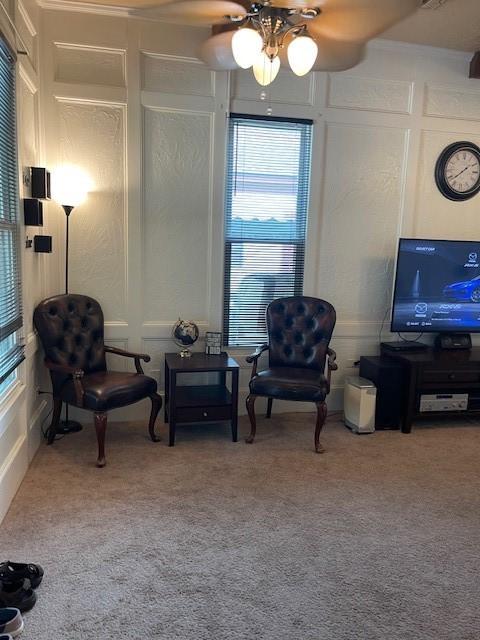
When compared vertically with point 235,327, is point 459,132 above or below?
above

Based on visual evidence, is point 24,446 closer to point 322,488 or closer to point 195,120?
point 322,488

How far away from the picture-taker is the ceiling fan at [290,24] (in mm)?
2047

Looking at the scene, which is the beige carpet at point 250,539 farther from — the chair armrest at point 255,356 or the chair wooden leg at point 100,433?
the chair armrest at point 255,356

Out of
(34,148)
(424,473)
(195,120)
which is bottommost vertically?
Answer: (424,473)

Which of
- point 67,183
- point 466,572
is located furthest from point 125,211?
point 466,572

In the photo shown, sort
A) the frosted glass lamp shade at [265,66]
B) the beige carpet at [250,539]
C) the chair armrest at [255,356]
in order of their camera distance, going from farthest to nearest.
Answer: the chair armrest at [255,356]
the frosted glass lamp shade at [265,66]
the beige carpet at [250,539]

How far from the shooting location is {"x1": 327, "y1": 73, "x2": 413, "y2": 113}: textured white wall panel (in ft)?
13.0

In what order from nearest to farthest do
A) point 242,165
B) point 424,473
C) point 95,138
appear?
point 424,473
point 95,138
point 242,165

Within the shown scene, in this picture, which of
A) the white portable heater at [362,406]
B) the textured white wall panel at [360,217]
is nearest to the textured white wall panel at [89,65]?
the textured white wall panel at [360,217]

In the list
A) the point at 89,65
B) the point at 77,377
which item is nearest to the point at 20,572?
the point at 77,377

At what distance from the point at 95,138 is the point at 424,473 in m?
3.21

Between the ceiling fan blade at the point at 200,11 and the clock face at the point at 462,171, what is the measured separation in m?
2.68

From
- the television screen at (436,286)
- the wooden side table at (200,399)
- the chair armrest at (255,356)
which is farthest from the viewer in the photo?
the television screen at (436,286)

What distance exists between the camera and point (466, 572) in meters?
2.20
